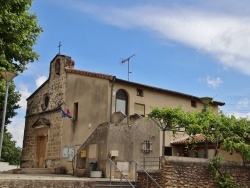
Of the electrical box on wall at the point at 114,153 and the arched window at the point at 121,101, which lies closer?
the electrical box on wall at the point at 114,153

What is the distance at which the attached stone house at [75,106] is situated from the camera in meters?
21.4

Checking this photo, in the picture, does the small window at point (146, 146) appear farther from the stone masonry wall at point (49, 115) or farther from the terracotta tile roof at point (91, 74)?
the stone masonry wall at point (49, 115)

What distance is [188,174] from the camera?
48.3ft

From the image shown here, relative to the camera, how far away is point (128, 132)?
1931 centimetres

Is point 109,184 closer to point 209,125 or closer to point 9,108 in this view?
point 209,125

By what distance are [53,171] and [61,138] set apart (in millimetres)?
A: 2229

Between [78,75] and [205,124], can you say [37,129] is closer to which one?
[78,75]

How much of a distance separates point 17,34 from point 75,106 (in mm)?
9622

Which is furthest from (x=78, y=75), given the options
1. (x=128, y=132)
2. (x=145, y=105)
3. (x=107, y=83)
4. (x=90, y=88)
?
(x=128, y=132)

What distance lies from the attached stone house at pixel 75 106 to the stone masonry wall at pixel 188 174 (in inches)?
192

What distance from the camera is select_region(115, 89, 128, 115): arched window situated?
2161 centimetres

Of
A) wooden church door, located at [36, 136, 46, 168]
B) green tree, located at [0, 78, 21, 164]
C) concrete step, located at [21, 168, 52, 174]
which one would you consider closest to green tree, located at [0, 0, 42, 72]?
green tree, located at [0, 78, 21, 164]

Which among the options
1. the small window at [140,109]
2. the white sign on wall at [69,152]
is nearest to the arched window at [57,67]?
the white sign on wall at [69,152]

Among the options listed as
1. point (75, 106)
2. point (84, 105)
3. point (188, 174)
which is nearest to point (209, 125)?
point (188, 174)
